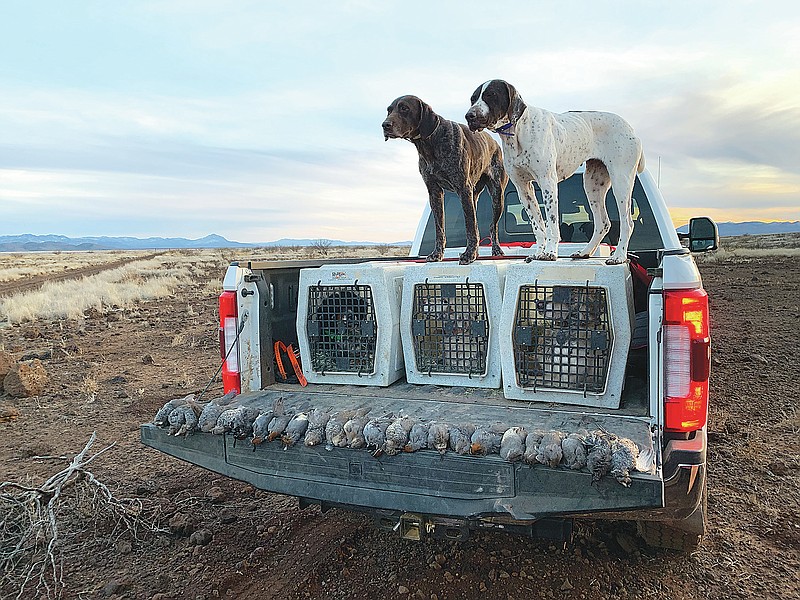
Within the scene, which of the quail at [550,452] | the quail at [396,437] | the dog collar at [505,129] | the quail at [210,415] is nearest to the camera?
the quail at [550,452]

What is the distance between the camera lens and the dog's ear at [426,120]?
356cm

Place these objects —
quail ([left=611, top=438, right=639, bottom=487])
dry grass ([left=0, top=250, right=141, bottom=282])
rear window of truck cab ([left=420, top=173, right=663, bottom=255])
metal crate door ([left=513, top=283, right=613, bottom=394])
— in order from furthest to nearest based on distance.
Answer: dry grass ([left=0, top=250, right=141, bottom=282]) < rear window of truck cab ([left=420, top=173, right=663, bottom=255]) < metal crate door ([left=513, top=283, right=613, bottom=394]) < quail ([left=611, top=438, right=639, bottom=487])

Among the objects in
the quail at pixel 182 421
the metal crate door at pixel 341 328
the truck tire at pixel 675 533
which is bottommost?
the truck tire at pixel 675 533

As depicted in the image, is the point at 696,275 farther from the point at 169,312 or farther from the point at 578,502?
the point at 169,312

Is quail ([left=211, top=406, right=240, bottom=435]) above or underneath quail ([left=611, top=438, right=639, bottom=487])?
underneath

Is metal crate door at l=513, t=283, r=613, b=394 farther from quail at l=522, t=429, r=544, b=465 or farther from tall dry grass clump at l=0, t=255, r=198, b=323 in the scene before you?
tall dry grass clump at l=0, t=255, r=198, b=323

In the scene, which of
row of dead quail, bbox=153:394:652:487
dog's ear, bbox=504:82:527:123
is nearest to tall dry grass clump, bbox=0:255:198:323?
row of dead quail, bbox=153:394:652:487

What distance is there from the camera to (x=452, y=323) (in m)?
3.05

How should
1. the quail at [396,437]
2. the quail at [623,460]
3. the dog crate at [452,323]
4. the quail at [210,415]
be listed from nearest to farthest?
the quail at [623,460]
the quail at [396,437]
the quail at [210,415]
the dog crate at [452,323]

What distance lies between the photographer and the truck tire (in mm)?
2904

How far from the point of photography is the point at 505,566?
318 centimetres

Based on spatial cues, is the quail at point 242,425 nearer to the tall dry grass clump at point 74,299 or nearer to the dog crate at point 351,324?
the dog crate at point 351,324

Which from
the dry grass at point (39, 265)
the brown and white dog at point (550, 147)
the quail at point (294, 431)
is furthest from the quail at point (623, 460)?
the dry grass at point (39, 265)

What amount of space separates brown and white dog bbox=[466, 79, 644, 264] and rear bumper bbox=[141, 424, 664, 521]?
1.30 meters
